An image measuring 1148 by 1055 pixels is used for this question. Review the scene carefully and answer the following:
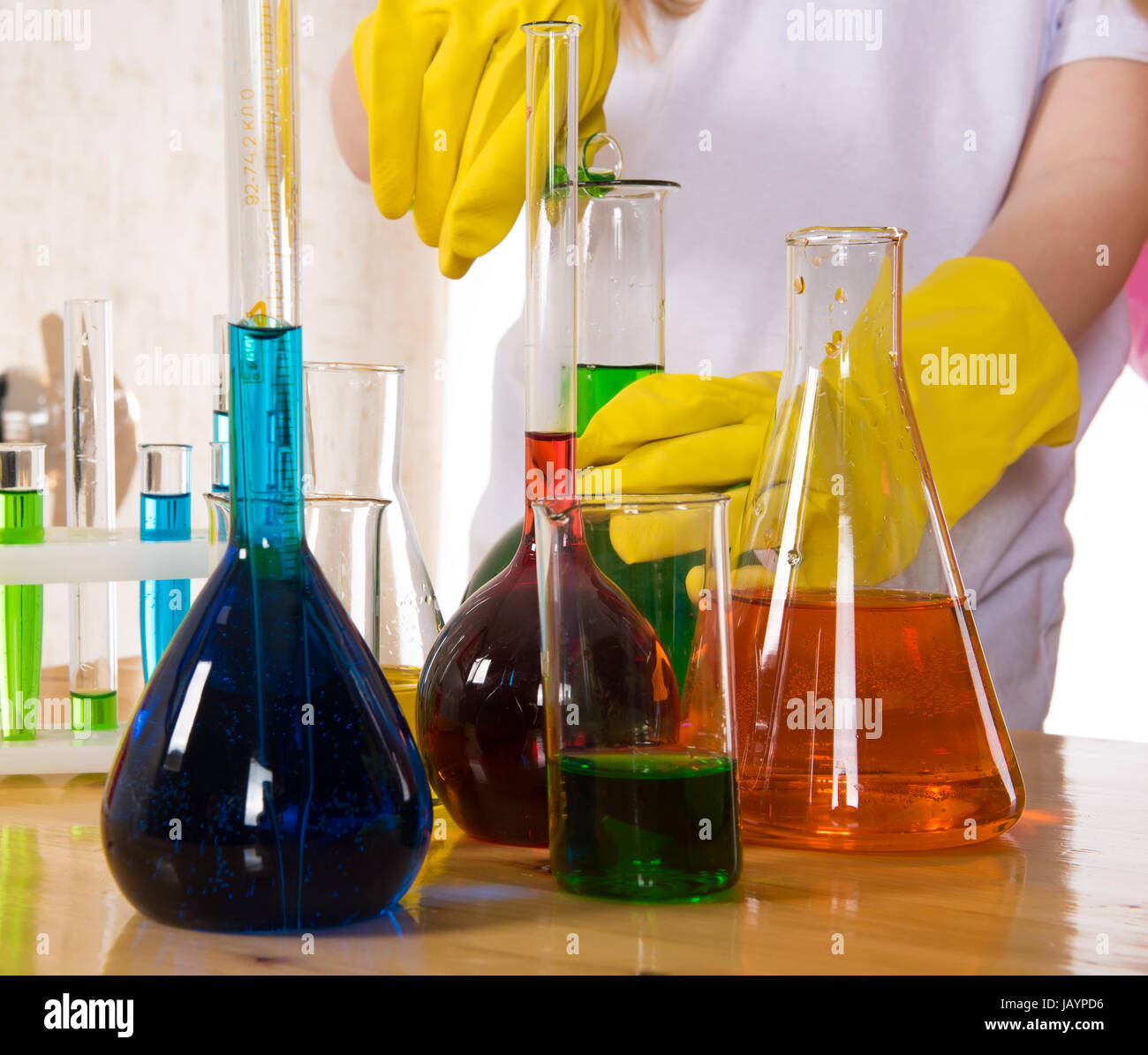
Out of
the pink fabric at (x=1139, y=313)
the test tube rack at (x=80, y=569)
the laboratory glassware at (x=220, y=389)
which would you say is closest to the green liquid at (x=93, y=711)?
the test tube rack at (x=80, y=569)

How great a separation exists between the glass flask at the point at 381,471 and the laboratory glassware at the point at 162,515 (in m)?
0.11

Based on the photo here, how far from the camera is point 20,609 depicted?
2.01 ft

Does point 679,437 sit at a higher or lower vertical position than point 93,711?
higher

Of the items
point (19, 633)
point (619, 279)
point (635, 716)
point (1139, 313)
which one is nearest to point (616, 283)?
point (619, 279)

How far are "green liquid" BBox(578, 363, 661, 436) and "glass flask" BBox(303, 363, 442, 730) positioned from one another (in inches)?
3.4

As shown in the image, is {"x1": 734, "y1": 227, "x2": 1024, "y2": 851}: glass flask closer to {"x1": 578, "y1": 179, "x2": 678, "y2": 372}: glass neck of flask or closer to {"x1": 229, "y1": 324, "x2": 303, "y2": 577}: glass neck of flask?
{"x1": 578, "y1": 179, "x2": 678, "y2": 372}: glass neck of flask

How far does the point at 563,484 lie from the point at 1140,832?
0.29 metres

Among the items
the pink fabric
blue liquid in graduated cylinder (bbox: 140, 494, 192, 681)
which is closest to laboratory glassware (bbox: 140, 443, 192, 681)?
blue liquid in graduated cylinder (bbox: 140, 494, 192, 681)

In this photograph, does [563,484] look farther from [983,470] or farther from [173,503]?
[983,470]

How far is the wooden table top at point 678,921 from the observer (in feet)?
1.19

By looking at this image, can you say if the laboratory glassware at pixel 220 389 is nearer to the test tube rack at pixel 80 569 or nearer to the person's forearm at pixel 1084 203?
the test tube rack at pixel 80 569

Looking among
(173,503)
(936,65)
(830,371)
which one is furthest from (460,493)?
(830,371)

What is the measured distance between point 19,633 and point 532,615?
286 mm

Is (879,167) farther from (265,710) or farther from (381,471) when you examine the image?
(265,710)
